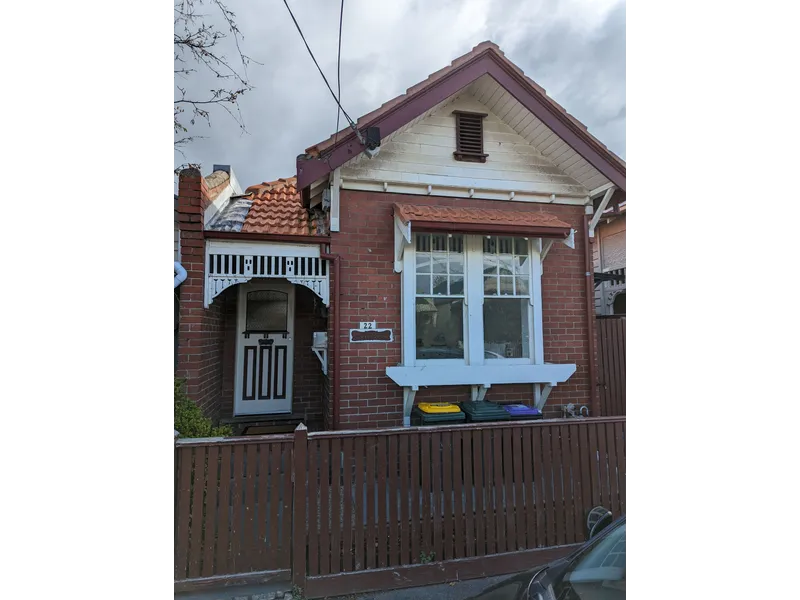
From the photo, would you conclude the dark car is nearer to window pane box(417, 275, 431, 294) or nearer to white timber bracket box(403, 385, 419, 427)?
white timber bracket box(403, 385, 419, 427)

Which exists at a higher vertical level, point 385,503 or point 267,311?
point 267,311

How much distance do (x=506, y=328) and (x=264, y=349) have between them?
153 inches

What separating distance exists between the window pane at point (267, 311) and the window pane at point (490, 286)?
3318 millimetres

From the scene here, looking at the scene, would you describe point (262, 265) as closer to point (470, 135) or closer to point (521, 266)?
point (470, 135)

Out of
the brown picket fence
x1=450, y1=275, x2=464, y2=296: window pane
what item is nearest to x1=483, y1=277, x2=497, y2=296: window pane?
x1=450, y1=275, x2=464, y2=296: window pane

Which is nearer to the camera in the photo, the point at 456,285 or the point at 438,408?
the point at 438,408

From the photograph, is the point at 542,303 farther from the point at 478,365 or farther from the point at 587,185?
the point at 587,185

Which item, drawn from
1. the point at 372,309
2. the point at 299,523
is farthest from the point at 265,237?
the point at 299,523

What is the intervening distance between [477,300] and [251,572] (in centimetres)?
373

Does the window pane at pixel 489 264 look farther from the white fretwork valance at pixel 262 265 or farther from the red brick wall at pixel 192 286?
A: the red brick wall at pixel 192 286

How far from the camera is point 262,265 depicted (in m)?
4.62

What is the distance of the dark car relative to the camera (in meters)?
1.82
